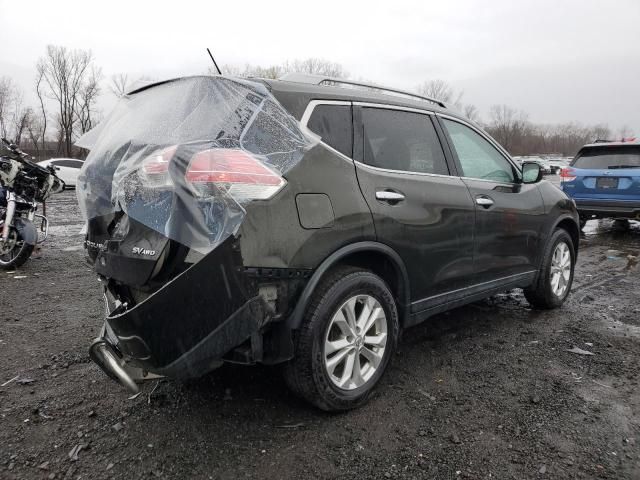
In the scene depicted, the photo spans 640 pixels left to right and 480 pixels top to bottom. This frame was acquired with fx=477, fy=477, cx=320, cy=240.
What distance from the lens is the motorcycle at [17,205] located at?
608cm

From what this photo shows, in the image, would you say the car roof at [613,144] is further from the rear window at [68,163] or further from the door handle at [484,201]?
the rear window at [68,163]

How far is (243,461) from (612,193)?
29.7 ft

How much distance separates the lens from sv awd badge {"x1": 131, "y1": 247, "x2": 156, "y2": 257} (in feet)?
7.23

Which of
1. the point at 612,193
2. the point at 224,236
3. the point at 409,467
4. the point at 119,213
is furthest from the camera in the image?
the point at 612,193

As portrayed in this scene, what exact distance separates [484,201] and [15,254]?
584 cm

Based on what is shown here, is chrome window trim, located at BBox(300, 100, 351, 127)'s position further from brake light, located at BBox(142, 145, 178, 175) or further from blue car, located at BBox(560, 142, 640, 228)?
blue car, located at BBox(560, 142, 640, 228)

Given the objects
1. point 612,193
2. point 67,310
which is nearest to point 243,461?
point 67,310

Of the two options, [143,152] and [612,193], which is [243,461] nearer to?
[143,152]

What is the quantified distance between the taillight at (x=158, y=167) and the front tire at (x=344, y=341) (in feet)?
3.13

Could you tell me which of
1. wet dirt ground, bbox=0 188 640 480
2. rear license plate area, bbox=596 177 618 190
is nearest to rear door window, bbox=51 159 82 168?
wet dirt ground, bbox=0 188 640 480

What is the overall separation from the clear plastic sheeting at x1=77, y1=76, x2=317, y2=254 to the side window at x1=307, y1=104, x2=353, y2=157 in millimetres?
133

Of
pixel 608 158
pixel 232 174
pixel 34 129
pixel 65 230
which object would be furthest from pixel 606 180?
pixel 34 129

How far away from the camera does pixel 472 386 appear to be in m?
3.09

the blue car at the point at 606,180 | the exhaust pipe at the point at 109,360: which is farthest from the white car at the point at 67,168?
the exhaust pipe at the point at 109,360
